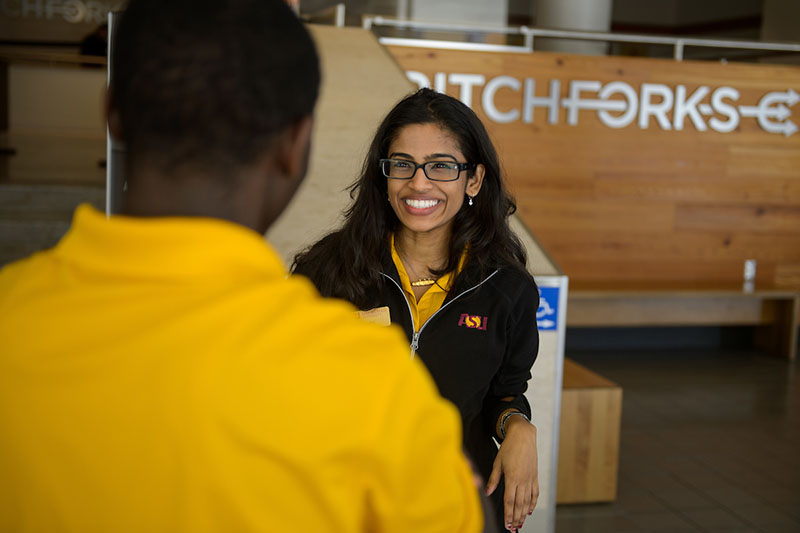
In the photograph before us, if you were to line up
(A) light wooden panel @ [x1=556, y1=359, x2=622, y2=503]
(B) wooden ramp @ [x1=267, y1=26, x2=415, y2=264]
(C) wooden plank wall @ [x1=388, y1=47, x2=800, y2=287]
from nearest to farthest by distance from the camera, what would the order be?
(B) wooden ramp @ [x1=267, y1=26, x2=415, y2=264] < (A) light wooden panel @ [x1=556, y1=359, x2=622, y2=503] < (C) wooden plank wall @ [x1=388, y1=47, x2=800, y2=287]

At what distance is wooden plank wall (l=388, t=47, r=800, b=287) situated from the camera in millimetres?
5852

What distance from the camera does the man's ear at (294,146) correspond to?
2.33 feet

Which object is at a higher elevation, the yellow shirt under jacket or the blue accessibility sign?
the yellow shirt under jacket

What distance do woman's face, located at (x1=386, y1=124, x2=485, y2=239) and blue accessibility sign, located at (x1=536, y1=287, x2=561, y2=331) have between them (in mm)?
754

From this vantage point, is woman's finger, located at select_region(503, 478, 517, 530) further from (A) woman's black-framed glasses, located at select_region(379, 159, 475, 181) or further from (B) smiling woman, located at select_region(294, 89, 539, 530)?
(A) woman's black-framed glasses, located at select_region(379, 159, 475, 181)

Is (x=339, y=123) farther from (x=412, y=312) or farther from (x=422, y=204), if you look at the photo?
(x=412, y=312)

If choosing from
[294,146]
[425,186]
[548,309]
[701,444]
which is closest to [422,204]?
[425,186]

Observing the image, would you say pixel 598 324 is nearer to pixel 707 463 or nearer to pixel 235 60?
pixel 707 463

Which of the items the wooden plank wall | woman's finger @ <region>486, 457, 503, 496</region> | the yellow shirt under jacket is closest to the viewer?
the yellow shirt under jacket

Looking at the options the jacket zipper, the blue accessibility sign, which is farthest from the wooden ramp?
the jacket zipper

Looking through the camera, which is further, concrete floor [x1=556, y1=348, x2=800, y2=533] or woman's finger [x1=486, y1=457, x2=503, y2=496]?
concrete floor [x1=556, y1=348, x2=800, y2=533]

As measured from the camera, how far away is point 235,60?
2.13 ft

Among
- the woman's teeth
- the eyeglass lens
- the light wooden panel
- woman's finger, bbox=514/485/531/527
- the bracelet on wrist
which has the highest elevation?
the eyeglass lens

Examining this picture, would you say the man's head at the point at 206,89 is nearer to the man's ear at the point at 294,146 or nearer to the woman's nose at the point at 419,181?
the man's ear at the point at 294,146
